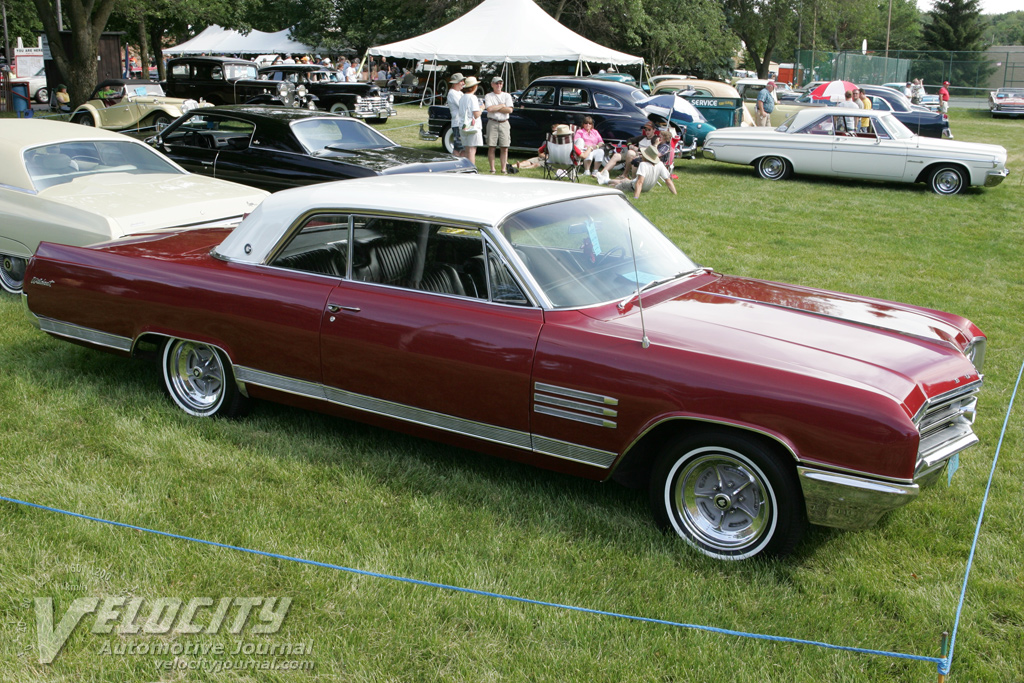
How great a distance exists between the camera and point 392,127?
22.1m

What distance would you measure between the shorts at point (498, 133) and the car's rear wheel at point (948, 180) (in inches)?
281

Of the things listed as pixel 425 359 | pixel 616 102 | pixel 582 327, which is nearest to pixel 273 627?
pixel 425 359

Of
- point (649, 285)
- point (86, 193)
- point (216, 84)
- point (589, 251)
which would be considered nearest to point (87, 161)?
point (86, 193)

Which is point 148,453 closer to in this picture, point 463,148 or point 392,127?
point 463,148

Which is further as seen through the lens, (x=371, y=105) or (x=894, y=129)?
(x=371, y=105)

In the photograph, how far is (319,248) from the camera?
14.8 feet

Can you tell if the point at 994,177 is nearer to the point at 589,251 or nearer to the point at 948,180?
the point at 948,180

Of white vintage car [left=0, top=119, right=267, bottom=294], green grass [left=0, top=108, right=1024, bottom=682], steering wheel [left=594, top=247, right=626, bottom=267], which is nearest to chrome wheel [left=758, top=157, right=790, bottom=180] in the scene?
green grass [left=0, top=108, right=1024, bottom=682]

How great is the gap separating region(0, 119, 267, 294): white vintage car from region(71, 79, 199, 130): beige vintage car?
9439 millimetres

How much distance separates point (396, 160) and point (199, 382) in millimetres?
5094

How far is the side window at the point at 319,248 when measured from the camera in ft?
14.5

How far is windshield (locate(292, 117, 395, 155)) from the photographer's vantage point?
9.60 meters

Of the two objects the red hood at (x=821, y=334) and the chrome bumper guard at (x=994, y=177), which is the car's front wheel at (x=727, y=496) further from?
the chrome bumper guard at (x=994, y=177)

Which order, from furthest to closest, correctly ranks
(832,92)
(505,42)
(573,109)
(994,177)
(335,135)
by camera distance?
1. (505,42)
2. (832,92)
3. (573,109)
4. (994,177)
5. (335,135)
